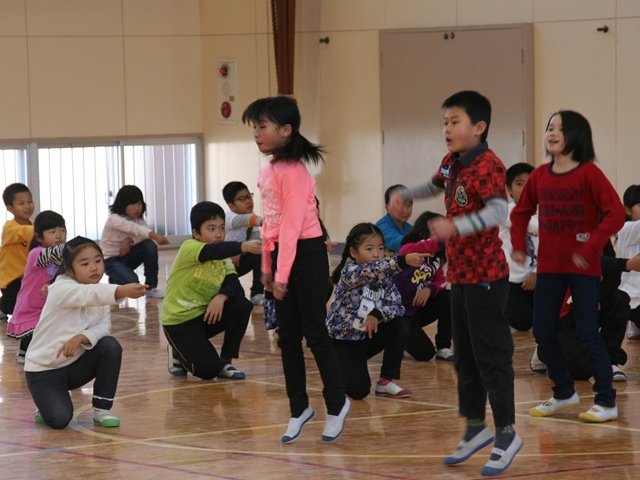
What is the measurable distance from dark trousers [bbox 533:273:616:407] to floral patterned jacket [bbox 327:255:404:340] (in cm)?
87

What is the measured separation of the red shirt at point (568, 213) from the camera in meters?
4.71

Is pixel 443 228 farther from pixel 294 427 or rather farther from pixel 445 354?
pixel 445 354

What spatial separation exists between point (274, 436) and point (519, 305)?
2399 mm

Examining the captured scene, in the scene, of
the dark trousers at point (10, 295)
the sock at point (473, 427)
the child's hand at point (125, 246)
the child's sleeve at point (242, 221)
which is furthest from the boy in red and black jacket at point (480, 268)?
the child's hand at point (125, 246)

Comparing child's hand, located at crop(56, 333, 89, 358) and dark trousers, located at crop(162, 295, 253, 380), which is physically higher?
child's hand, located at crop(56, 333, 89, 358)

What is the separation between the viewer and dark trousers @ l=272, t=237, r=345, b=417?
4.50m

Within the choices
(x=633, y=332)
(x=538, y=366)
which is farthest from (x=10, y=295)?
(x=633, y=332)

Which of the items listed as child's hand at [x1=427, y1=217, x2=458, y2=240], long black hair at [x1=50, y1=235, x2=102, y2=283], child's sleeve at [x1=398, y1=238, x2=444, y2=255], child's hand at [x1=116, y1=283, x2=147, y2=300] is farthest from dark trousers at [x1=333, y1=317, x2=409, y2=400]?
child's hand at [x1=427, y1=217, x2=458, y2=240]

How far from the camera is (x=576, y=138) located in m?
4.81

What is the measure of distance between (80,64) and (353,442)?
8.55 metres

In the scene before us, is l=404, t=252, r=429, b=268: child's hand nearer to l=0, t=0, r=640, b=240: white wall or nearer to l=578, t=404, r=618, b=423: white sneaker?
l=578, t=404, r=618, b=423: white sneaker

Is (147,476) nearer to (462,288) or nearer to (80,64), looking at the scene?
(462,288)

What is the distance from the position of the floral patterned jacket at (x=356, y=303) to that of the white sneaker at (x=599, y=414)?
1139mm

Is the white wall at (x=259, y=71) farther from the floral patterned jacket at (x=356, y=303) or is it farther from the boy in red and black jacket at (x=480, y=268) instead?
the boy in red and black jacket at (x=480, y=268)
